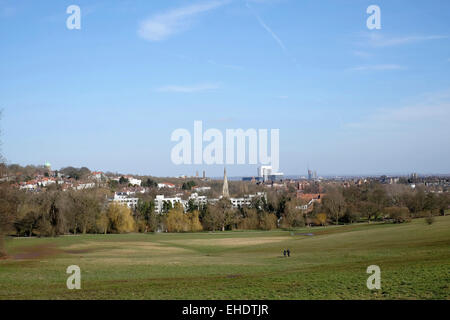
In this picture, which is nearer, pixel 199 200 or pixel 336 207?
pixel 336 207

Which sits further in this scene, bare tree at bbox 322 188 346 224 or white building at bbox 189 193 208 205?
white building at bbox 189 193 208 205

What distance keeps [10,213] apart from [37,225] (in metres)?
41.6

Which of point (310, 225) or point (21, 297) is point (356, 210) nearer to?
point (310, 225)

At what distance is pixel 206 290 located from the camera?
65.9 feet

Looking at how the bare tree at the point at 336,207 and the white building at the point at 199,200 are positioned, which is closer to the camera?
the bare tree at the point at 336,207

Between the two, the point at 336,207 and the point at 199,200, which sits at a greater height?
the point at 199,200

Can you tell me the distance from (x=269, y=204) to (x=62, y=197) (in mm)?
50942

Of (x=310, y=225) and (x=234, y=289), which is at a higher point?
(x=234, y=289)

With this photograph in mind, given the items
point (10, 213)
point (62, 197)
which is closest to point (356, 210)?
point (62, 197)
